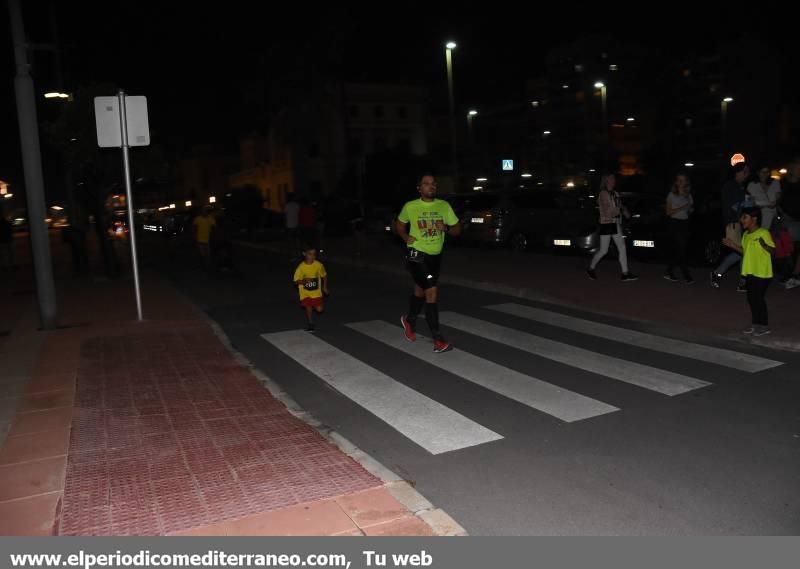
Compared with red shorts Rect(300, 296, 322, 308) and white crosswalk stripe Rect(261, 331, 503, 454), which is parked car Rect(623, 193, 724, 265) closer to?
red shorts Rect(300, 296, 322, 308)

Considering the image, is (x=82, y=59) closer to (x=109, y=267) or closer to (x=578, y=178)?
(x=109, y=267)

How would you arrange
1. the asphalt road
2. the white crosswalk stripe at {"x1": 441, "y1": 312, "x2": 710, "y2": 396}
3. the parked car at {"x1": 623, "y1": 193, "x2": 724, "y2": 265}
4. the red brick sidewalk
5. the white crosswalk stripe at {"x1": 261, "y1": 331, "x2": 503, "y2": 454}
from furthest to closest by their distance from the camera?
the parked car at {"x1": 623, "y1": 193, "x2": 724, "y2": 265}
the white crosswalk stripe at {"x1": 441, "y1": 312, "x2": 710, "y2": 396}
the white crosswalk stripe at {"x1": 261, "y1": 331, "x2": 503, "y2": 454}
the asphalt road
the red brick sidewalk

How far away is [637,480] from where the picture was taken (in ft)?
14.1

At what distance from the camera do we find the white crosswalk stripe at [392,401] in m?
5.19

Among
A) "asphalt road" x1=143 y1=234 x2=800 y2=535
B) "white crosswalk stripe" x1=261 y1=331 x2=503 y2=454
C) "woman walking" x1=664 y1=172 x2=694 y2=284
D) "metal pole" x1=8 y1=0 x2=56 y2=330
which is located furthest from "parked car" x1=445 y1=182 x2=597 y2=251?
"metal pole" x1=8 y1=0 x2=56 y2=330

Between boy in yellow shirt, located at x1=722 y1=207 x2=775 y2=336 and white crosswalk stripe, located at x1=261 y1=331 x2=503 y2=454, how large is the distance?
4.14 metres

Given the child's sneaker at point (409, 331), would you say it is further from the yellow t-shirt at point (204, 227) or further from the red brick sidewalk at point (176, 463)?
the yellow t-shirt at point (204, 227)

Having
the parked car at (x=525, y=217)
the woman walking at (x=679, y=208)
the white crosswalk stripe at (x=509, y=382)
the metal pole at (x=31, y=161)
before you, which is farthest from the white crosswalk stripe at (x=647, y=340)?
the parked car at (x=525, y=217)

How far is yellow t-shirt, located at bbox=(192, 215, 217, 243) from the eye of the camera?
17.0 meters

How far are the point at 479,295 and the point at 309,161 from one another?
1713 inches

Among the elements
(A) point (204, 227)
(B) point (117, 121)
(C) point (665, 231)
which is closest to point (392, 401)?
(B) point (117, 121)

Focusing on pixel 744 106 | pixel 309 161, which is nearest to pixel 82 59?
pixel 309 161

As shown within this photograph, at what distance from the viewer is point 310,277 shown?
9258mm

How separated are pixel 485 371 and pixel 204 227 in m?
11.8
